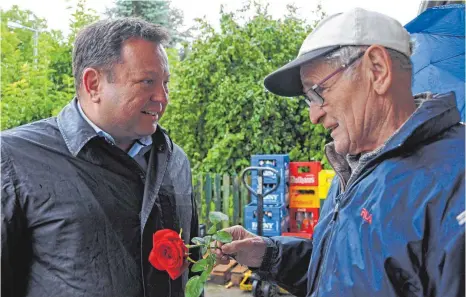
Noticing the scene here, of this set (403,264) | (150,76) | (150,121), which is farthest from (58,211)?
(403,264)

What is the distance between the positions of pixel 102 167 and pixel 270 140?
19.8 feet

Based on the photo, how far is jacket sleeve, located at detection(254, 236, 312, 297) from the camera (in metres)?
2.28

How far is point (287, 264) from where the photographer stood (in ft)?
7.48

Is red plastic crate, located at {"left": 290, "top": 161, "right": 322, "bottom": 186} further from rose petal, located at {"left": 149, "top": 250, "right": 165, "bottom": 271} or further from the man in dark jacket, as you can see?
rose petal, located at {"left": 149, "top": 250, "right": 165, "bottom": 271}

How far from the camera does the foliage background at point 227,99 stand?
26.3 feet

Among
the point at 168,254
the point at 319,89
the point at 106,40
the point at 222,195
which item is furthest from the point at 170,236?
the point at 222,195

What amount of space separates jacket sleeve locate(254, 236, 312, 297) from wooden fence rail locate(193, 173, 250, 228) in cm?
537

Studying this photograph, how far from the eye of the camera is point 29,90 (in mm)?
8438

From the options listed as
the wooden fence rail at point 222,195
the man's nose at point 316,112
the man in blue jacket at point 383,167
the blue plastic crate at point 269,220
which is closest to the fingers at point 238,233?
the man in blue jacket at point 383,167

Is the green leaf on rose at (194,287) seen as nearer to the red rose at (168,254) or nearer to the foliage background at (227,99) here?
the red rose at (168,254)

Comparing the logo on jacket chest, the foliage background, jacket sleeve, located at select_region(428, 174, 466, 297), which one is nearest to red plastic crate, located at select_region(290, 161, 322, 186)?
the foliage background

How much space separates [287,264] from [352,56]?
1115 millimetres

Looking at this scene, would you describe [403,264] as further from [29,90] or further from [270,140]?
[29,90]

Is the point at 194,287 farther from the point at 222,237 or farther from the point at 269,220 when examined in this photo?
the point at 269,220
